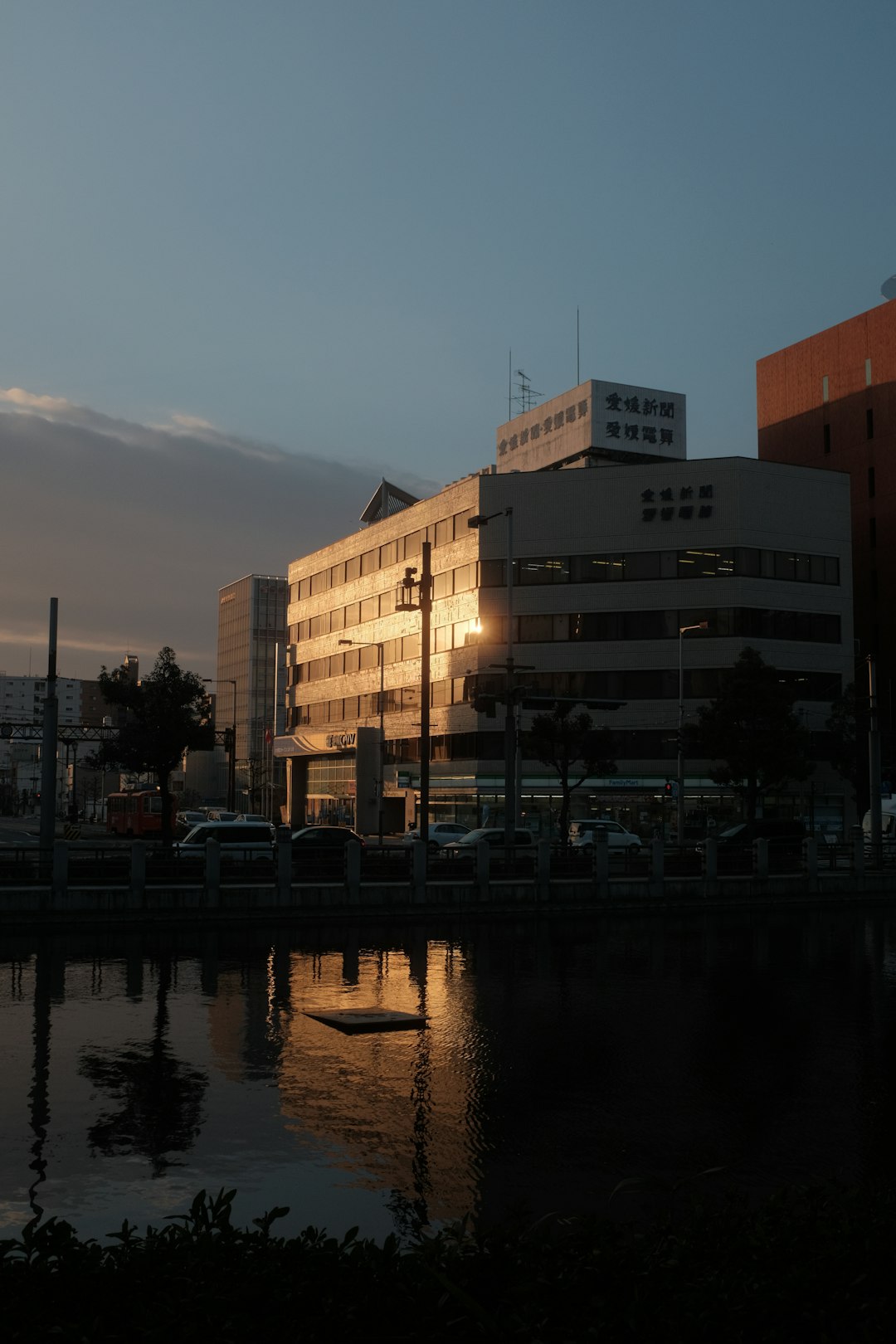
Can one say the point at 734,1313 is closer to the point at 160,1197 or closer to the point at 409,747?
the point at 160,1197

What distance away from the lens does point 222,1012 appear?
51.0 feet

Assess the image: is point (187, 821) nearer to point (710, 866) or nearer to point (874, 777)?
point (874, 777)

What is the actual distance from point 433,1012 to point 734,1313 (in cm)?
1141

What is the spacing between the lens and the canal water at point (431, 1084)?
26.5 ft

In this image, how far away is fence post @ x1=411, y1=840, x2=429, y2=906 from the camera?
29859 millimetres

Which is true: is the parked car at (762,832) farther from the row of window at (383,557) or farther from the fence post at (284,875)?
the row of window at (383,557)

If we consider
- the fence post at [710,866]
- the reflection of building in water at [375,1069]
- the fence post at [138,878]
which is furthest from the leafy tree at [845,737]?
the reflection of building in water at [375,1069]

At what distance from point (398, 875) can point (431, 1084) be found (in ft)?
68.2

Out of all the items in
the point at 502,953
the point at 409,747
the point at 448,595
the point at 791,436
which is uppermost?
the point at 791,436

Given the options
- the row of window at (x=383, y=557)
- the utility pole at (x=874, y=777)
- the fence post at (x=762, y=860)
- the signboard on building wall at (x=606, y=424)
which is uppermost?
the signboard on building wall at (x=606, y=424)

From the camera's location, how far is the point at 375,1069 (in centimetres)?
1215

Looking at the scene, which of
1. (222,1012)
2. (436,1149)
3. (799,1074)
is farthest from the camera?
(222,1012)

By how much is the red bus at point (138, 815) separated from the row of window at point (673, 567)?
22298 millimetres

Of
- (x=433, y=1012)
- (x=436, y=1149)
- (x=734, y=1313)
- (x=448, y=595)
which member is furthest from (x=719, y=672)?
(x=734, y=1313)
